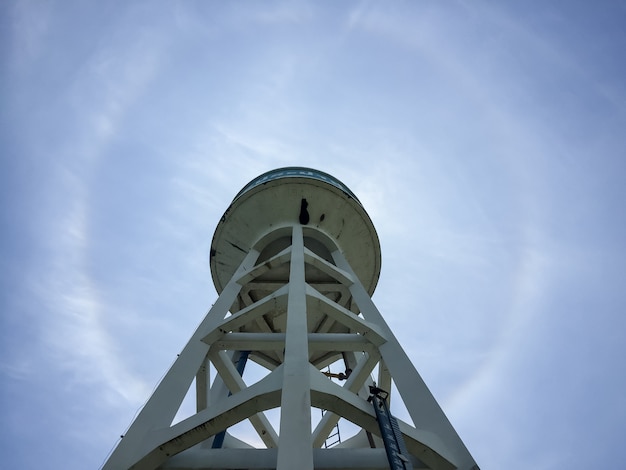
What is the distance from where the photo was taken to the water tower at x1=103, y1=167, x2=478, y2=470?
12.4 ft

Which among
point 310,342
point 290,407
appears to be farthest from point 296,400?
point 310,342

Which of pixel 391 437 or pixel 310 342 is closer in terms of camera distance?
pixel 391 437

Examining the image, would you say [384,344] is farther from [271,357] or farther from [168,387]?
[271,357]

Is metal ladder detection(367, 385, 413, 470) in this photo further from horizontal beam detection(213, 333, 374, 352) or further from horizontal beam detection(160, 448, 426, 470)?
horizontal beam detection(213, 333, 374, 352)

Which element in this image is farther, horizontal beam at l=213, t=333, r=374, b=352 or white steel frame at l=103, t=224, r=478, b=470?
horizontal beam at l=213, t=333, r=374, b=352

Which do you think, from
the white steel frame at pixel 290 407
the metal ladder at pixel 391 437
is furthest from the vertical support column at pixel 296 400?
the metal ladder at pixel 391 437

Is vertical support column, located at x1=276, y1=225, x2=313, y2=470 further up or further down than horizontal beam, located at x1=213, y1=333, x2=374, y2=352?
further down

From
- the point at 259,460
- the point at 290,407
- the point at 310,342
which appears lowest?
the point at 259,460

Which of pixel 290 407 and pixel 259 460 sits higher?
pixel 290 407

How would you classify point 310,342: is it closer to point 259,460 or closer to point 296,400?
point 259,460

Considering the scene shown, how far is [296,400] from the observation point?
355cm

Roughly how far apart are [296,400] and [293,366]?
47cm

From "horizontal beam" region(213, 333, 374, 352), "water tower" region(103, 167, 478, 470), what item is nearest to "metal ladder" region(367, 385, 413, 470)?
"water tower" region(103, 167, 478, 470)

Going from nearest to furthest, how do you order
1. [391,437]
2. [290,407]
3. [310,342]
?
[290,407] < [391,437] < [310,342]
